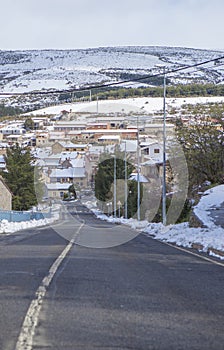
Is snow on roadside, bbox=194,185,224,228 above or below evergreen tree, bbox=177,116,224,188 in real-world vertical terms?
below

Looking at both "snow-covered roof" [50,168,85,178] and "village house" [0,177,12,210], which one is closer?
"village house" [0,177,12,210]

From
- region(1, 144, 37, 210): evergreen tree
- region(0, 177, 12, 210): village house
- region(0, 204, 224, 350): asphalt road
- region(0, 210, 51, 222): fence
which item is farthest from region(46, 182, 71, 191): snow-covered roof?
region(0, 204, 224, 350): asphalt road

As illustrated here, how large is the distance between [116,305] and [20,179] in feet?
246

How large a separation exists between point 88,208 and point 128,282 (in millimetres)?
98340

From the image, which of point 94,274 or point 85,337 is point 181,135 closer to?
point 94,274

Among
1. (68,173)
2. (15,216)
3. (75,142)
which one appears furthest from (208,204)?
(75,142)

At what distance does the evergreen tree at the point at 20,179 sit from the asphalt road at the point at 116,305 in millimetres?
67054

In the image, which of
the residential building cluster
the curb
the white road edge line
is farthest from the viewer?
the residential building cluster

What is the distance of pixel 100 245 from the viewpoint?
799 inches

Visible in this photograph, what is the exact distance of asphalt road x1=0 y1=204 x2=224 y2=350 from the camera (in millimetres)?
6152

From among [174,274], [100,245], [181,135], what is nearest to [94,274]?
[174,274]

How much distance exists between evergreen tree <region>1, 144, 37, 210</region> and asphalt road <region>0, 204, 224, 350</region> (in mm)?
67054

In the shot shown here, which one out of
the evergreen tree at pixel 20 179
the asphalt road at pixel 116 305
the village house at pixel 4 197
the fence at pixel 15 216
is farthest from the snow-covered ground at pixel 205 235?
the evergreen tree at pixel 20 179

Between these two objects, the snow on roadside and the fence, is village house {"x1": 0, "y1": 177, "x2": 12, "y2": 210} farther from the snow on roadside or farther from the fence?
the snow on roadside
